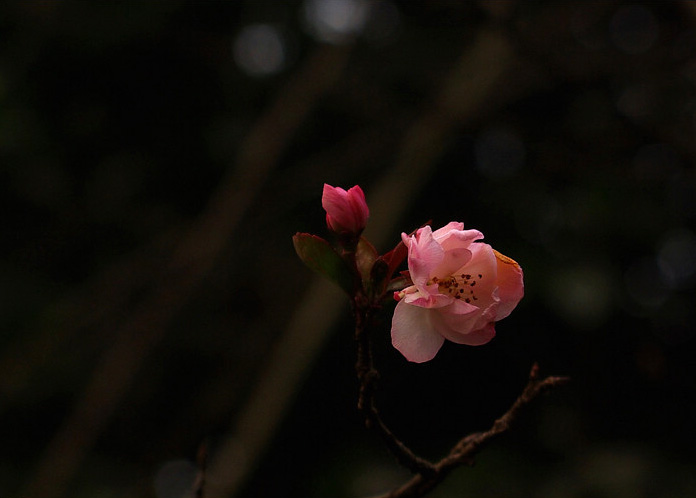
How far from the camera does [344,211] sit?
2.49 ft

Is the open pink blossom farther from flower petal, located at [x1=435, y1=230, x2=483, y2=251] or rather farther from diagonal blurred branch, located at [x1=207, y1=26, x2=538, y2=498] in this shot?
diagonal blurred branch, located at [x1=207, y1=26, x2=538, y2=498]

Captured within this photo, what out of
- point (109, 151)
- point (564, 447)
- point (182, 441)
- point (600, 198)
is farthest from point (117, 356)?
point (600, 198)

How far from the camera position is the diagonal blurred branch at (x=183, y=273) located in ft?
6.84

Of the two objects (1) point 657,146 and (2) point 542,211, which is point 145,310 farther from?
(1) point 657,146

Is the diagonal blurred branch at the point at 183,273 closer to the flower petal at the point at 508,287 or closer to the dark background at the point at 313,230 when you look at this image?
the dark background at the point at 313,230

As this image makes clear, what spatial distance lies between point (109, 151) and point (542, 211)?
166 cm

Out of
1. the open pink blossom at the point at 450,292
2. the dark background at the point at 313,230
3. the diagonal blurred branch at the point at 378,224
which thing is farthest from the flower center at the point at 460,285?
the diagonal blurred branch at the point at 378,224

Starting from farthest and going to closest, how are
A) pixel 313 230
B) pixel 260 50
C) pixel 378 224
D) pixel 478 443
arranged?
pixel 260 50, pixel 313 230, pixel 378 224, pixel 478 443

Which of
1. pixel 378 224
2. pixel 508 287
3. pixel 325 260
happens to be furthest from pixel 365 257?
pixel 378 224

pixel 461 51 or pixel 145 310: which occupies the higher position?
pixel 461 51

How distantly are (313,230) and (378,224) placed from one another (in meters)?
0.62

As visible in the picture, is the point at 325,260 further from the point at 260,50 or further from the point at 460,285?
the point at 260,50

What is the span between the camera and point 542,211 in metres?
2.47

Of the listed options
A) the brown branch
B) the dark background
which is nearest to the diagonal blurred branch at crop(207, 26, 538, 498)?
the dark background
